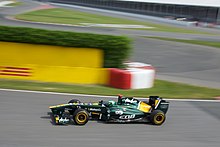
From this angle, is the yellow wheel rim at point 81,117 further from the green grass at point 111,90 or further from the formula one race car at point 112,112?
the green grass at point 111,90

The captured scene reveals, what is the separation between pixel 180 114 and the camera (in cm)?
1050

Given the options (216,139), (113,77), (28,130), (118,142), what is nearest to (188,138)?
(216,139)

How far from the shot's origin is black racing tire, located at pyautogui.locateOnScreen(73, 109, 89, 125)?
8656 millimetres

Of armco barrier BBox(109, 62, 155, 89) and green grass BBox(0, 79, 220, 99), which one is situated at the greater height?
armco barrier BBox(109, 62, 155, 89)

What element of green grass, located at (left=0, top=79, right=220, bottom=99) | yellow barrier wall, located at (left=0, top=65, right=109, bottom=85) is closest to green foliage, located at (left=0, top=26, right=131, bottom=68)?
yellow barrier wall, located at (left=0, top=65, right=109, bottom=85)

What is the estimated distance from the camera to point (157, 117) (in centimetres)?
928

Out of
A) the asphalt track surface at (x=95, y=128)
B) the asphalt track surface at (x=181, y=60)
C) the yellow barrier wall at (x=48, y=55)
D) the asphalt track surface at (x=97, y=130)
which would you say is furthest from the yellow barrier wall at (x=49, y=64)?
the asphalt track surface at (x=181, y=60)

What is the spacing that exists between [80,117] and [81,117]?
0.09 feet

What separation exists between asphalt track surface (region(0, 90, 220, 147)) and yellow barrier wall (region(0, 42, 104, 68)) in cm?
296

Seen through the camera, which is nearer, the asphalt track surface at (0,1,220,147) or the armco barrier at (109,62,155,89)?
the asphalt track surface at (0,1,220,147)

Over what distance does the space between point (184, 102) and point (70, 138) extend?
538 cm

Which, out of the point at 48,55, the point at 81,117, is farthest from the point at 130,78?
the point at 81,117

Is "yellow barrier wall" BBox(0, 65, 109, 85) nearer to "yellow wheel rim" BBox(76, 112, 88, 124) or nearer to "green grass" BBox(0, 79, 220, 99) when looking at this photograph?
"green grass" BBox(0, 79, 220, 99)

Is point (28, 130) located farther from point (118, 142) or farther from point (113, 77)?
point (113, 77)
